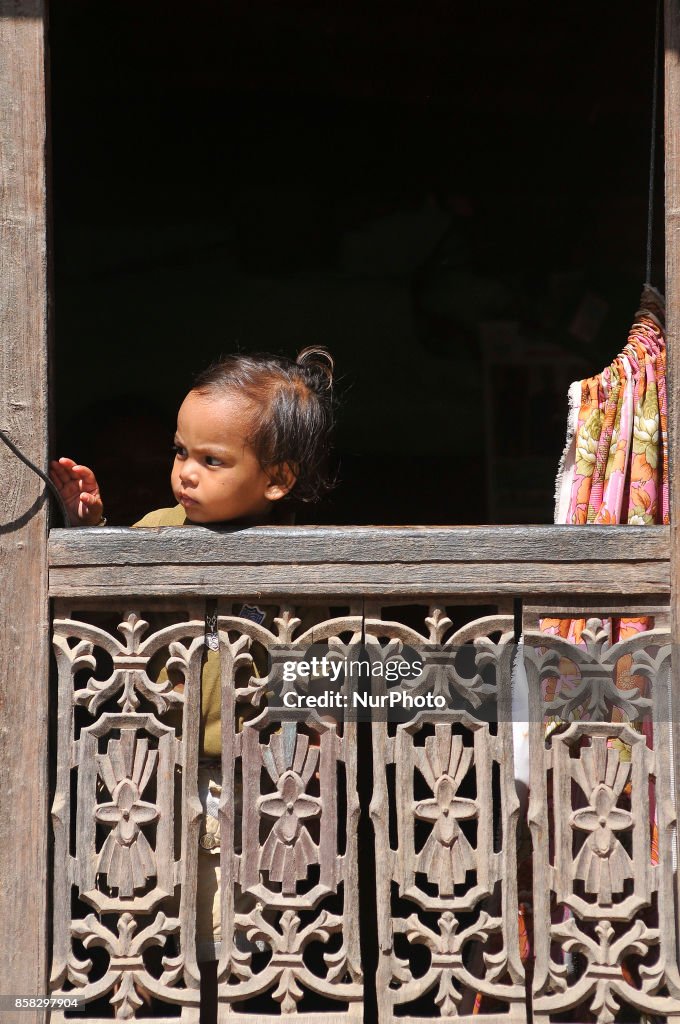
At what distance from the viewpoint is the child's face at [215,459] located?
2.68 metres

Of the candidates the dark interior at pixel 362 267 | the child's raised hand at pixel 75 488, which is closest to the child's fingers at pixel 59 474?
the child's raised hand at pixel 75 488

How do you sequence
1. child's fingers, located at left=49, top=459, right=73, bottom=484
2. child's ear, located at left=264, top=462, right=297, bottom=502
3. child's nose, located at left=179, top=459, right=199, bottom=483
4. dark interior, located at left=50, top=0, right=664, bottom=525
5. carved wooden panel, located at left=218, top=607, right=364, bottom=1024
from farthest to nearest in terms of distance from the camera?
1. dark interior, located at left=50, top=0, right=664, bottom=525
2. child's ear, located at left=264, top=462, right=297, bottom=502
3. child's nose, located at left=179, top=459, right=199, bottom=483
4. child's fingers, located at left=49, top=459, right=73, bottom=484
5. carved wooden panel, located at left=218, top=607, right=364, bottom=1024

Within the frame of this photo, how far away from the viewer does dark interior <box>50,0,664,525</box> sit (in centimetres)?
467

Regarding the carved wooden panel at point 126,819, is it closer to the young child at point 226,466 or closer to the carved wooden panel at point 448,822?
the young child at point 226,466

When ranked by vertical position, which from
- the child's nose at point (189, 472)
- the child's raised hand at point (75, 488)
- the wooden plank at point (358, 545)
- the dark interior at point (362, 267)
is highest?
the dark interior at point (362, 267)

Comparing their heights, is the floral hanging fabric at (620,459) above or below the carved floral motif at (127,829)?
above

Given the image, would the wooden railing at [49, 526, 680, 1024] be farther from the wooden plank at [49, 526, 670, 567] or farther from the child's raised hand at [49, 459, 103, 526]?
the child's raised hand at [49, 459, 103, 526]

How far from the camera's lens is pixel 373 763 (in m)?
2.46

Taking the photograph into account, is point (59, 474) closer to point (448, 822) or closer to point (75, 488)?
point (75, 488)

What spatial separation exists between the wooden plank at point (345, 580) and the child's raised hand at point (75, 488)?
180 millimetres

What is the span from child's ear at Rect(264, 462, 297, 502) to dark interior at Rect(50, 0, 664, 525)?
71.9 inches

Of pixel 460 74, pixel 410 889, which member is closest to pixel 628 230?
pixel 460 74

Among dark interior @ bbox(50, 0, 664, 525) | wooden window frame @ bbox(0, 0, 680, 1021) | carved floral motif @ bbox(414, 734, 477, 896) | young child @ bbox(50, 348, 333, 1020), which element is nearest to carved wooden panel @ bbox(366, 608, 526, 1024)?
carved floral motif @ bbox(414, 734, 477, 896)

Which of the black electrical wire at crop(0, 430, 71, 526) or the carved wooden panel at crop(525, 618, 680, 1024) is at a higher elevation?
the black electrical wire at crop(0, 430, 71, 526)
